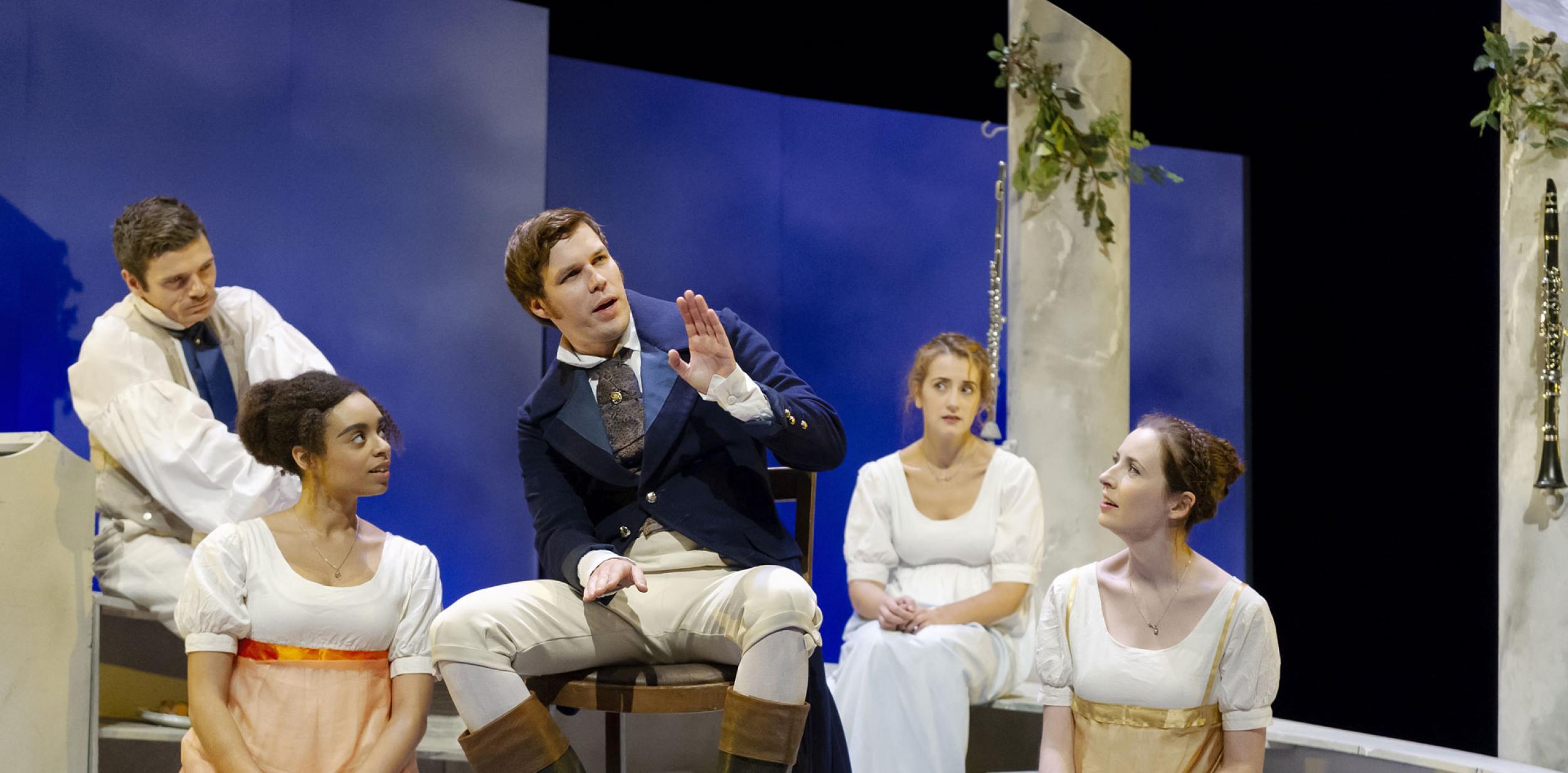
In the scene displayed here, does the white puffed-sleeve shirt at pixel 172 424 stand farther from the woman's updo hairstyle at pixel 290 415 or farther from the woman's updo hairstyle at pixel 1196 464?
the woman's updo hairstyle at pixel 1196 464

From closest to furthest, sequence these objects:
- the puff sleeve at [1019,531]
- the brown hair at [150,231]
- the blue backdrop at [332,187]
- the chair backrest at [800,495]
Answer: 1. the chair backrest at [800,495]
2. the brown hair at [150,231]
3. the puff sleeve at [1019,531]
4. the blue backdrop at [332,187]

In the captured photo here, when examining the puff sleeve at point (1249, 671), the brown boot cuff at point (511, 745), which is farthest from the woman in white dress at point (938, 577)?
the brown boot cuff at point (511, 745)

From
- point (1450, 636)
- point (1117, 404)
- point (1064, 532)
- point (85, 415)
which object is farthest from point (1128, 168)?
point (85, 415)

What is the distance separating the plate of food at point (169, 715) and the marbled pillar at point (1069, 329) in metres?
2.58

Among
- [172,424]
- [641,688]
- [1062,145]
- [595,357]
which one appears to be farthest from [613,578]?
[1062,145]

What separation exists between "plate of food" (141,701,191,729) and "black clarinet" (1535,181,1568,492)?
3.63 meters

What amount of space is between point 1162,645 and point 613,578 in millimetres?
1065

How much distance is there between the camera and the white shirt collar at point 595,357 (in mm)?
2969

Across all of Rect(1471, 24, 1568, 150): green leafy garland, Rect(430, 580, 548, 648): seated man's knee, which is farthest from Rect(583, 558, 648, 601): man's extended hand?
Rect(1471, 24, 1568, 150): green leafy garland

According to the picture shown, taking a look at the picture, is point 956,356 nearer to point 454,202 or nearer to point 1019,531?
point 1019,531

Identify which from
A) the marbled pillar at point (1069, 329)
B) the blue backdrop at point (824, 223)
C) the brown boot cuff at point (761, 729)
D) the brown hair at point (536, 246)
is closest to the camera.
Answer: the brown boot cuff at point (761, 729)

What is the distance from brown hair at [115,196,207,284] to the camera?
150 inches

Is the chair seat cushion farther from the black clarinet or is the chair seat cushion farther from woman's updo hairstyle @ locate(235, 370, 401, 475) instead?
the black clarinet

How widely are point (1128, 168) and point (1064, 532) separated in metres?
1.21
